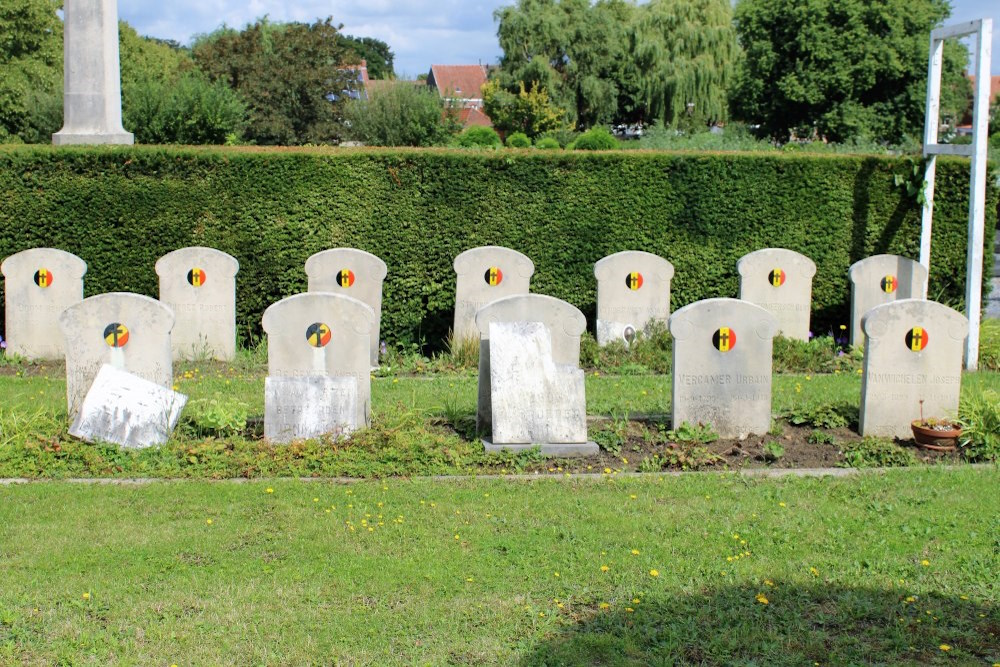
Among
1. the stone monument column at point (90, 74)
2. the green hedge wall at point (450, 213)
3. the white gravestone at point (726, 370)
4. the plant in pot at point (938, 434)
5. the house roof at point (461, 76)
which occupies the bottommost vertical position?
the plant in pot at point (938, 434)

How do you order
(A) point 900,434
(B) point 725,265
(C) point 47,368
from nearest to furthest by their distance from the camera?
(A) point 900,434 → (C) point 47,368 → (B) point 725,265

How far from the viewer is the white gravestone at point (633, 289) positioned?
12.5 metres

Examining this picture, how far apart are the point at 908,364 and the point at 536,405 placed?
3009 mm

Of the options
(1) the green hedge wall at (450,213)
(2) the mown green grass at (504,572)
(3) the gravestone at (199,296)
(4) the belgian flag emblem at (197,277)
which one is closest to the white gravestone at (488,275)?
(1) the green hedge wall at (450,213)

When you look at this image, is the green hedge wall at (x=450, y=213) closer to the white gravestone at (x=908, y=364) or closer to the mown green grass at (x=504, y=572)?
the white gravestone at (x=908, y=364)

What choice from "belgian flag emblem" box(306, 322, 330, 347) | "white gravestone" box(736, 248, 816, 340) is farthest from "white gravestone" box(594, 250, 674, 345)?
"belgian flag emblem" box(306, 322, 330, 347)

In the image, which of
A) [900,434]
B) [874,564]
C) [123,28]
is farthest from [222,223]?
[123,28]

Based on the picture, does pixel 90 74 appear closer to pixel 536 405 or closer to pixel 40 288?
pixel 40 288

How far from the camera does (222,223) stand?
42.1ft

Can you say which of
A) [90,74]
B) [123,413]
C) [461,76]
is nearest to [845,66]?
[90,74]

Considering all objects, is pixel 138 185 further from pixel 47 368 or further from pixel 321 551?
pixel 321 551

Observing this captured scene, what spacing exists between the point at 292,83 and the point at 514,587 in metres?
31.2

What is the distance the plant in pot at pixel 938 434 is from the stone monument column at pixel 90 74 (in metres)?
10.3

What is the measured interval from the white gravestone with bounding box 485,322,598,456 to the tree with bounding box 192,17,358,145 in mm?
26143
